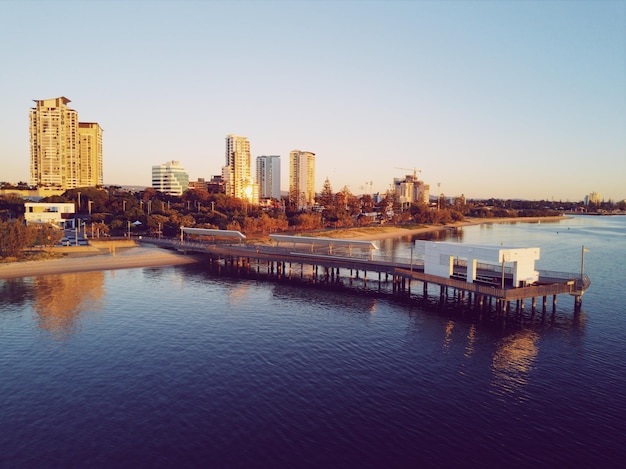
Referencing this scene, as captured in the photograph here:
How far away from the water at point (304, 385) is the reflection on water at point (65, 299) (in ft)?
1.70

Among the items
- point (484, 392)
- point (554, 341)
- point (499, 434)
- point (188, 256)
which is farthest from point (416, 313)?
point (188, 256)

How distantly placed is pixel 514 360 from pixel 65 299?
199 feet

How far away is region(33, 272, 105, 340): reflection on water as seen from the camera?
160ft

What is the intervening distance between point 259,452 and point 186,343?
830 inches

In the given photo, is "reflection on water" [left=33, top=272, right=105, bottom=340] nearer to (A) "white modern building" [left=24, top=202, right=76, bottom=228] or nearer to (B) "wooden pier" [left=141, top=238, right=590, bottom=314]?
(B) "wooden pier" [left=141, top=238, right=590, bottom=314]

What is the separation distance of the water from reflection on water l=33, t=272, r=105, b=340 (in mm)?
520

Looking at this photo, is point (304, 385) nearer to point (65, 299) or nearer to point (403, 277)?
point (403, 277)

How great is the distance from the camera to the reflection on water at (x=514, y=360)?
113ft

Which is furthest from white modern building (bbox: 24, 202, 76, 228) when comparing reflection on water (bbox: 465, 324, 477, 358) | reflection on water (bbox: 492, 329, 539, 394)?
reflection on water (bbox: 492, 329, 539, 394)

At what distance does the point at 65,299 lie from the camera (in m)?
60.6

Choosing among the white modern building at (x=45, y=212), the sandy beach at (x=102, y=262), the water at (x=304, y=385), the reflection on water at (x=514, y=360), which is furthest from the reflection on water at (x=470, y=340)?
the white modern building at (x=45, y=212)

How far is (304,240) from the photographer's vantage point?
88250mm

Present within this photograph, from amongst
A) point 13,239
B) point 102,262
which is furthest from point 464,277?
point 13,239

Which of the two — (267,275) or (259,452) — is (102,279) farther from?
(259,452)
